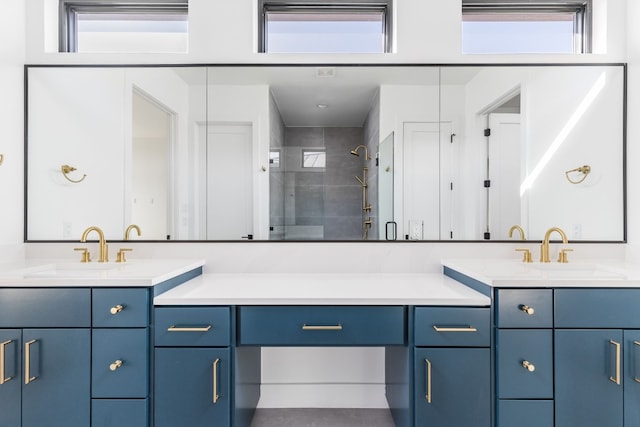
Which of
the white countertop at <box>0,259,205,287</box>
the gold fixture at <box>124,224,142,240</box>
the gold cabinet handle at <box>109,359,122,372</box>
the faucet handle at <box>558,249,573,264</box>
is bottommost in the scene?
the gold cabinet handle at <box>109,359,122,372</box>

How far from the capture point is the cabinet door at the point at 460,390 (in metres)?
1.30

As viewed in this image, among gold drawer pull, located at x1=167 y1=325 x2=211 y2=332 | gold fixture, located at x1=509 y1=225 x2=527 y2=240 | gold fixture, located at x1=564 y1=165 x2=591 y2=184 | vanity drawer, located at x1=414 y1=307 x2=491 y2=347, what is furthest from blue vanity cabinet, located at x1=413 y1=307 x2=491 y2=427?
gold fixture, located at x1=564 y1=165 x2=591 y2=184

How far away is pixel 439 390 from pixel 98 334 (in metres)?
1.38

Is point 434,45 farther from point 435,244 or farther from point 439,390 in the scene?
point 439,390

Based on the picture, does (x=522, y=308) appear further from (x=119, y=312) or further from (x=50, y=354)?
(x=50, y=354)

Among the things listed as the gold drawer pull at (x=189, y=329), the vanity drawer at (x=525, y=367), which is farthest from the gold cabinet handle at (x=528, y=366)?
the gold drawer pull at (x=189, y=329)

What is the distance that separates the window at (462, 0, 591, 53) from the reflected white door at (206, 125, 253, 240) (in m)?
1.44

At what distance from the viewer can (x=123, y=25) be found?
1.96 meters

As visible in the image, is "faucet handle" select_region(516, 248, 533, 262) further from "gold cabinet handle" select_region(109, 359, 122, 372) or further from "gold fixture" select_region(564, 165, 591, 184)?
"gold cabinet handle" select_region(109, 359, 122, 372)

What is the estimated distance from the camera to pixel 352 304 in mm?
1345

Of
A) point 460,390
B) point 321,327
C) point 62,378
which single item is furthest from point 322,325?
point 62,378

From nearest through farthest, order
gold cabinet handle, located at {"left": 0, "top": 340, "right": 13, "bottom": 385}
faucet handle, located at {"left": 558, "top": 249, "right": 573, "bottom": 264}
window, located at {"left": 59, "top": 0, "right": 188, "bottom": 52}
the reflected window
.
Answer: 1. gold cabinet handle, located at {"left": 0, "top": 340, "right": 13, "bottom": 385}
2. faucet handle, located at {"left": 558, "top": 249, "right": 573, "bottom": 264}
3. the reflected window
4. window, located at {"left": 59, "top": 0, "right": 188, "bottom": 52}

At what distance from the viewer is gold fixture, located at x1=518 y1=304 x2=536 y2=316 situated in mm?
1283

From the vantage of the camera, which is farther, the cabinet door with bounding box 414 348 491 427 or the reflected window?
the reflected window
